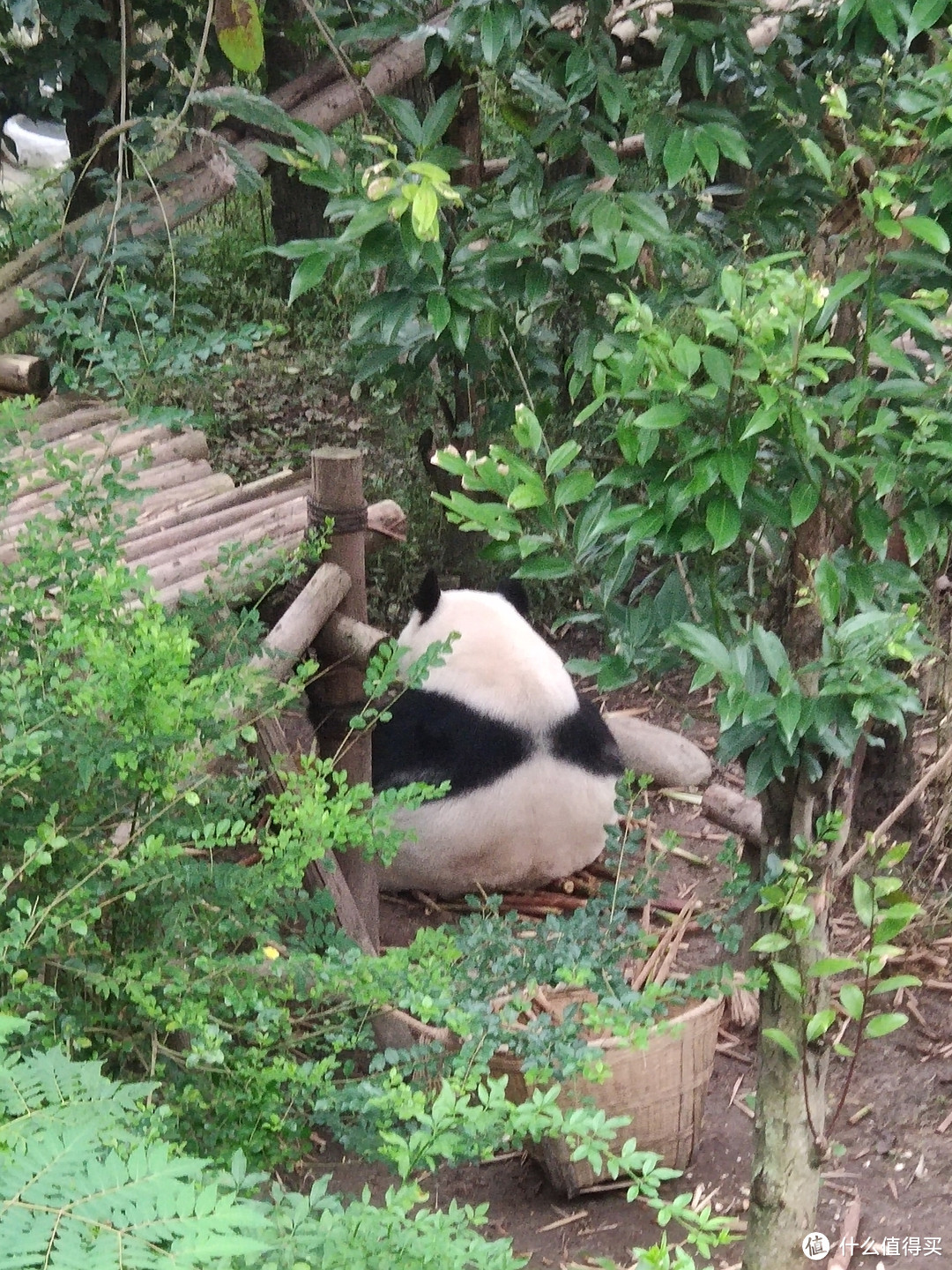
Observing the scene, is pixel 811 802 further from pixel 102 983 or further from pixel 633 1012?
pixel 102 983

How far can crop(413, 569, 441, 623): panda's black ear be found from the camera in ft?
12.0

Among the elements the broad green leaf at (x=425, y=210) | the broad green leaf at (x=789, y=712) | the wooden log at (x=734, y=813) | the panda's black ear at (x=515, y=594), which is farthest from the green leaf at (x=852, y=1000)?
the panda's black ear at (x=515, y=594)

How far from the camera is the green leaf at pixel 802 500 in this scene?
150 cm

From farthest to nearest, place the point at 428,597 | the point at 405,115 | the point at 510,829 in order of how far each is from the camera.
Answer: the point at 428,597 < the point at 510,829 < the point at 405,115

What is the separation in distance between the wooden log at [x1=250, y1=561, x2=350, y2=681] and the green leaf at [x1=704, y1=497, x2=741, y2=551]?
116 cm

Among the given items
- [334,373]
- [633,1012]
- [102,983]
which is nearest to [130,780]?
[102,983]

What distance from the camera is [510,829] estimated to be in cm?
351

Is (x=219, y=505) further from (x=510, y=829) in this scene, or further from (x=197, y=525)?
(x=510, y=829)

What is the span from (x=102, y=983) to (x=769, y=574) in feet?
4.11

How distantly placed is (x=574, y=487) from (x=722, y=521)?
0.19m

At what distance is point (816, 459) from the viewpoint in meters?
1.65

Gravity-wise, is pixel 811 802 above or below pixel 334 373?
below
